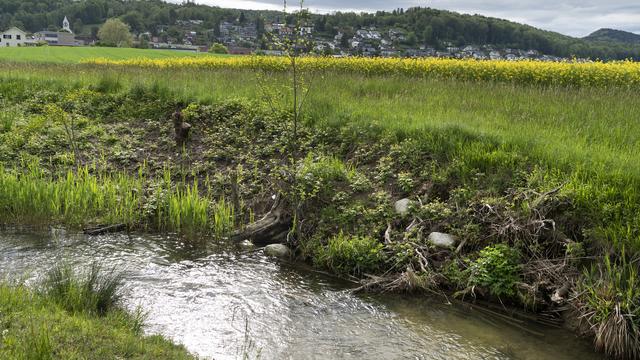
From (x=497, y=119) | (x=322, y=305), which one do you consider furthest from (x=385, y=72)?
(x=322, y=305)

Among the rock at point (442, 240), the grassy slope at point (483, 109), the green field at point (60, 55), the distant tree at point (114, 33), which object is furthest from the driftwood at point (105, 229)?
the distant tree at point (114, 33)

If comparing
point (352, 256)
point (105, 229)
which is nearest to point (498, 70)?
point (352, 256)

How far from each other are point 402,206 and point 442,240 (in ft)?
3.25

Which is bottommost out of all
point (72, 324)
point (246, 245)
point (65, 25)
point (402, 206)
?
point (246, 245)

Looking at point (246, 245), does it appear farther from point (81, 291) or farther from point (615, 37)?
point (615, 37)

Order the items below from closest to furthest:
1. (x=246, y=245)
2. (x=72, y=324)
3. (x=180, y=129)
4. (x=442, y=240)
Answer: (x=72, y=324) → (x=442, y=240) → (x=246, y=245) → (x=180, y=129)

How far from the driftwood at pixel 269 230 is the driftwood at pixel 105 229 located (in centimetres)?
193

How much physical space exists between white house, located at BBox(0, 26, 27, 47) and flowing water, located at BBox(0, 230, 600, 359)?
12334 cm

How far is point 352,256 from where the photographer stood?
7.12m

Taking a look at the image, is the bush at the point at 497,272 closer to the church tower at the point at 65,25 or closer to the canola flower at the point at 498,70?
the canola flower at the point at 498,70

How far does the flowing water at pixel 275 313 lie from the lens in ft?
16.8

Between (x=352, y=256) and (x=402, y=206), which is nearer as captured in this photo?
(x=352, y=256)

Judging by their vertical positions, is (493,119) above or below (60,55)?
below

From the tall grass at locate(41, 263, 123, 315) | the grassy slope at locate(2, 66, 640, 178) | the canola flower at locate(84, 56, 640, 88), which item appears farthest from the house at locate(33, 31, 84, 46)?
the tall grass at locate(41, 263, 123, 315)
